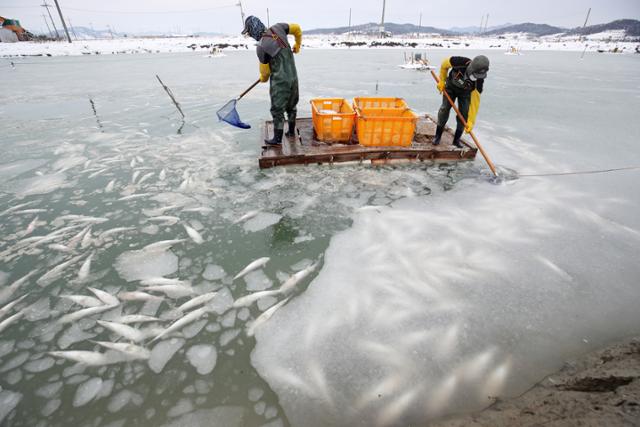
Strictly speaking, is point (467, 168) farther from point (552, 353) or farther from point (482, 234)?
point (552, 353)

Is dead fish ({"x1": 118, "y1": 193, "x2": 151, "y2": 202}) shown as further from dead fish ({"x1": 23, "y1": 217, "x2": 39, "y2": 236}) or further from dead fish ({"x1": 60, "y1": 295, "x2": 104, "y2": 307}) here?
dead fish ({"x1": 60, "y1": 295, "x2": 104, "y2": 307})

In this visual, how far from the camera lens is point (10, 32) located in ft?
142

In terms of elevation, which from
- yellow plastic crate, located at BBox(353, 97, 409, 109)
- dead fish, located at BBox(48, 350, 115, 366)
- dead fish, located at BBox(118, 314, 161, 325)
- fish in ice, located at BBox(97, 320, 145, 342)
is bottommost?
dead fish, located at BBox(48, 350, 115, 366)

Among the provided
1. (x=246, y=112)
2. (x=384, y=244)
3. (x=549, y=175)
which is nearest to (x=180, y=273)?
(x=384, y=244)

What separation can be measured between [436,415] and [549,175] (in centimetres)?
509

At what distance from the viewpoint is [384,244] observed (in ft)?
11.8

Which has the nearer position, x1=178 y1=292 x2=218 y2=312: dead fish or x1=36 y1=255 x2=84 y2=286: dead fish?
x1=178 y1=292 x2=218 y2=312: dead fish

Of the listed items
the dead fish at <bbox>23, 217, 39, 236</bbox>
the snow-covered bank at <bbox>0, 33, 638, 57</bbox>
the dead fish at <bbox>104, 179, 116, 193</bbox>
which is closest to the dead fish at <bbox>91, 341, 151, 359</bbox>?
the dead fish at <bbox>23, 217, 39, 236</bbox>

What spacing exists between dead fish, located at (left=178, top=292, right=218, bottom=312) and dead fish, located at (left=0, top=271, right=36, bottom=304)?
172cm

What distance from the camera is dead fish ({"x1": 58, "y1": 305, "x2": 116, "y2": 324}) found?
104 inches

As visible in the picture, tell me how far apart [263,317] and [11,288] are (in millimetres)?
2568

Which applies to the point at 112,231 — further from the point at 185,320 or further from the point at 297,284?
the point at 297,284

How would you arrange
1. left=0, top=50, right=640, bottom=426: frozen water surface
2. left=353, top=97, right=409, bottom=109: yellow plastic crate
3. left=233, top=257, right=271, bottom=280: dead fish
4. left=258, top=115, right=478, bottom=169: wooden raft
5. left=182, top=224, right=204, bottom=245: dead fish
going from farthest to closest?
left=353, top=97, right=409, bottom=109: yellow plastic crate < left=258, top=115, right=478, bottom=169: wooden raft < left=182, top=224, right=204, bottom=245: dead fish < left=233, top=257, right=271, bottom=280: dead fish < left=0, top=50, right=640, bottom=426: frozen water surface

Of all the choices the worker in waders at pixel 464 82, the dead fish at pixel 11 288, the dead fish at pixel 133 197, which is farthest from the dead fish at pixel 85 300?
the worker in waders at pixel 464 82
